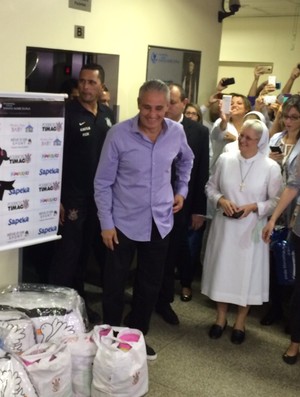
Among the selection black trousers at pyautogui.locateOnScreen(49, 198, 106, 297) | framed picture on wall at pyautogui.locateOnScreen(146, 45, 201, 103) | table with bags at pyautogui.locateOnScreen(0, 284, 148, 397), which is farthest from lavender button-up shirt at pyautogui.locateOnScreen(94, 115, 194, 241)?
framed picture on wall at pyautogui.locateOnScreen(146, 45, 201, 103)

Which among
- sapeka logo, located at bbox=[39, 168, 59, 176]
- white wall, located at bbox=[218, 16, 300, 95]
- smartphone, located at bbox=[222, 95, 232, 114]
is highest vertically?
white wall, located at bbox=[218, 16, 300, 95]

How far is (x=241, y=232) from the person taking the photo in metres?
2.77

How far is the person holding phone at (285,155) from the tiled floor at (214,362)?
0.11 meters

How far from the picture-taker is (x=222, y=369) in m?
2.62

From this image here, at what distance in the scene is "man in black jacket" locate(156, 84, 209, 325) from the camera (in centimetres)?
293

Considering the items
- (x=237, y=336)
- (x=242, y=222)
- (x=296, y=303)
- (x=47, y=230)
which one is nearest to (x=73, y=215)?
(x=47, y=230)

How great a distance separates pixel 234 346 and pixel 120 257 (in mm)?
946

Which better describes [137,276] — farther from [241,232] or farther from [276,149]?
[276,149]

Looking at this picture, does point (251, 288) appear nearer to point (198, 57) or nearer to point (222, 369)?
point (222, 369)

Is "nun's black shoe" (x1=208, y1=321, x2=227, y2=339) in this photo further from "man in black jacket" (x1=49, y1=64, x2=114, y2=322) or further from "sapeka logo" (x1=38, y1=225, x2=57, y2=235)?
"sapeka logo" (x1=38, y1=225, x2=57, y2=235)

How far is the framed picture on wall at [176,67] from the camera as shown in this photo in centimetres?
355

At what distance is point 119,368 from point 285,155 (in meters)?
1.77

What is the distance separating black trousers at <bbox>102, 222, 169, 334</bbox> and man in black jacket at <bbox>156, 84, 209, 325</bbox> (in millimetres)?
397

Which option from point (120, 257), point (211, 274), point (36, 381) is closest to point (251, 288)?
point (211, 274)
